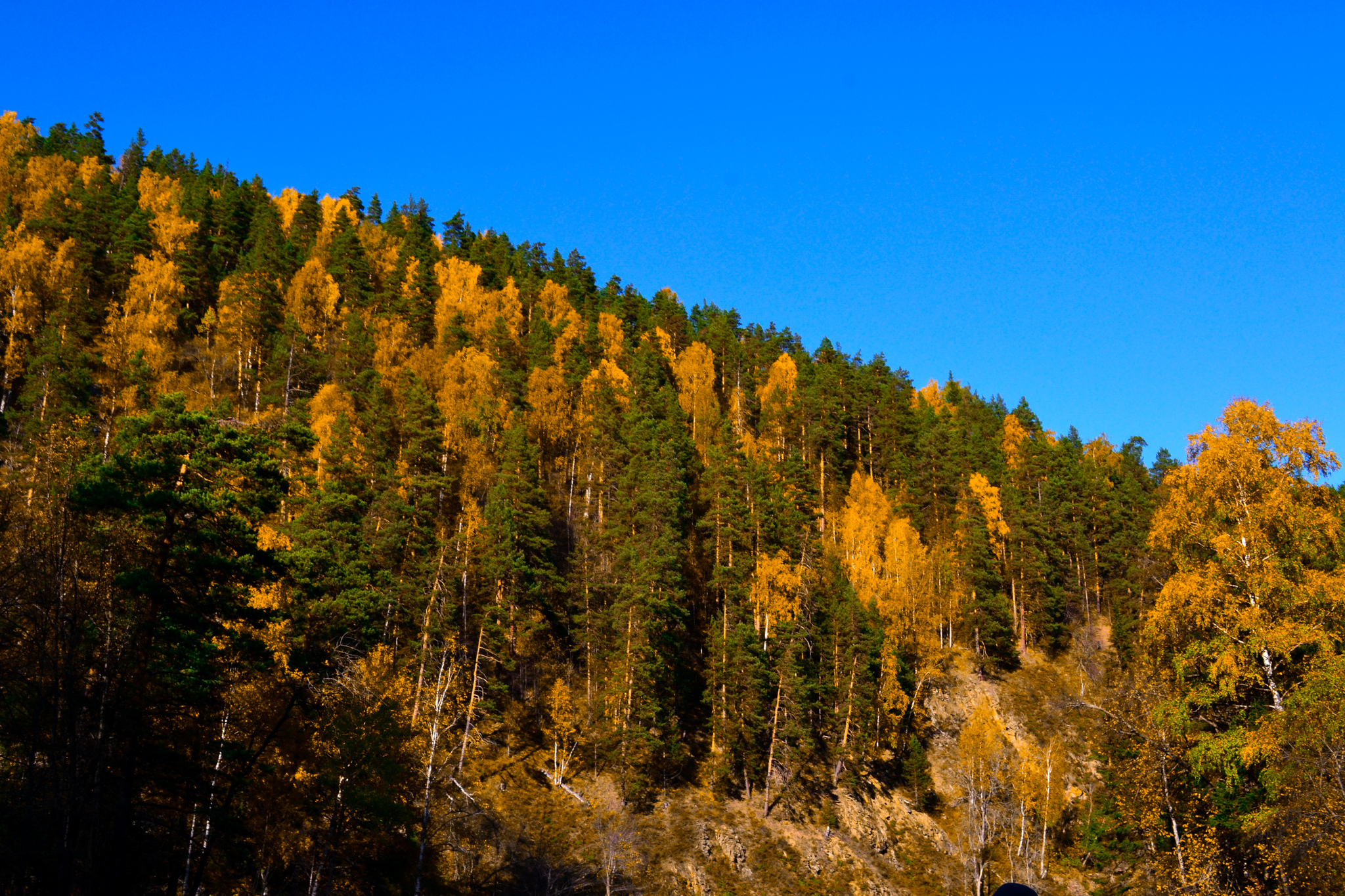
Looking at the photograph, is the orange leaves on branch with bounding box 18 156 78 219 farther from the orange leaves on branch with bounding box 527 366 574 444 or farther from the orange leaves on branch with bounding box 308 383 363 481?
the orange leaves on branch with bounding box 527 366 574 444

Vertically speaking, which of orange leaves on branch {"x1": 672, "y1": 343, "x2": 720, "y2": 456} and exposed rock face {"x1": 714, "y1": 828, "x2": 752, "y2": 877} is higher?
orange leaves on branch {"x1": 672, "y1": 343, "x2": 720, "y2": 456}

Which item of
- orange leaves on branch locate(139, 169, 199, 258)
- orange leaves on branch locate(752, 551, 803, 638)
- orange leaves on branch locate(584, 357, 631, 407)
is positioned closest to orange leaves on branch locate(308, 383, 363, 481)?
orange leaves on branch locate(584, 357, 631, 407)

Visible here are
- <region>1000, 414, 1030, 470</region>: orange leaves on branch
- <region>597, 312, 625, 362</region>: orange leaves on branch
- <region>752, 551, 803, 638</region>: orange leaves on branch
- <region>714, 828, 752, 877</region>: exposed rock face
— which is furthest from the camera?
<region>1000, 414, 1030, 470</region>: orange leaves on branch

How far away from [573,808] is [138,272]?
48.2m

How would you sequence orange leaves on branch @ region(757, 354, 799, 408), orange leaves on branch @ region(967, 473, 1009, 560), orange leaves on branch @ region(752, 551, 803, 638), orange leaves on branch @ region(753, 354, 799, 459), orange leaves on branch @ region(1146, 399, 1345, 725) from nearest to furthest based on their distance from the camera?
orange leaves on branch @ region(1146, 399, 1345, 725) < orange leaves on branch @ region(752, 551, 803, 638) < orange leaves on branch @ region(967, 473, 1009, 560) < orange leaves on branch @ region(753, 354, 799, 459) < orange leaves on branch @ region(757, 354, 799, 408)

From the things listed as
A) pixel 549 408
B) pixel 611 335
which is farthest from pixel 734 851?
pixel 611 335

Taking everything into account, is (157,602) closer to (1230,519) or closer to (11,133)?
(1230,519)

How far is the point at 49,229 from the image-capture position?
56.4 m

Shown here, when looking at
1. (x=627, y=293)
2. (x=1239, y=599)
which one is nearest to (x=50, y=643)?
(x=1239, y=599)

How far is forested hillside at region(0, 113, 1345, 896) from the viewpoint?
1485 cm

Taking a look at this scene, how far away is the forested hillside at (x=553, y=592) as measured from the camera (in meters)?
14.9

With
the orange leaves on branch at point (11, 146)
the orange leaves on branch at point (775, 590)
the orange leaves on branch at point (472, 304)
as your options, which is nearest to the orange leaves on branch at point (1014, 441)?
the orange leaves on branch at point (775, 590)

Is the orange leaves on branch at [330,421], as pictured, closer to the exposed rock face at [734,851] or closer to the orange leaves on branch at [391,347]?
the orange leaves on branch at [391,347]

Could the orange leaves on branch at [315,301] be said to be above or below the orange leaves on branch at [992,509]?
above
